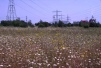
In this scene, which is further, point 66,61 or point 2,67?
point 66,61

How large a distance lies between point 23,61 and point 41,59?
36 centimetres

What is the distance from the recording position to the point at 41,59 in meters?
4.52

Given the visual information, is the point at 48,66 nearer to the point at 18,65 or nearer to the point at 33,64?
the point at 33,64

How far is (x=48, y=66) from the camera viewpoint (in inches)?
156

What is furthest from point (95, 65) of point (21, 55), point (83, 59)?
point (21, 55)

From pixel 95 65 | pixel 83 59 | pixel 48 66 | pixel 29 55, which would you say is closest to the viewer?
pixel 48 66

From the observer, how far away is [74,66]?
13.3ft

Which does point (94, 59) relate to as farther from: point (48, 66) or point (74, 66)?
point (48, 66)

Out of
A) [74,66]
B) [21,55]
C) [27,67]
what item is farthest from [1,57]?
[74,66]

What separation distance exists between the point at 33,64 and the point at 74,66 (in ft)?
2.41

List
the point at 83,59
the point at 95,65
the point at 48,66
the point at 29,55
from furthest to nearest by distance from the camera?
the point at 29,55, the point at 83,59, the point at 95,65, the point at 48,66

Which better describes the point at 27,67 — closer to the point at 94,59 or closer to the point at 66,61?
the point at 66,61

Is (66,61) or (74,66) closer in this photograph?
(74,66)

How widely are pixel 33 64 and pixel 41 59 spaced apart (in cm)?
48
